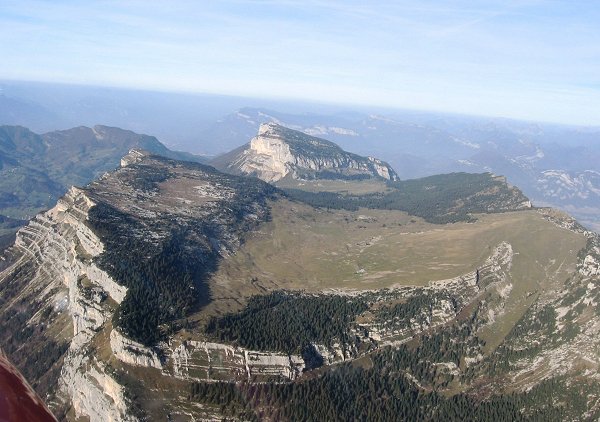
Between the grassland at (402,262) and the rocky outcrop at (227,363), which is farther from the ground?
the grassland at (402,262)

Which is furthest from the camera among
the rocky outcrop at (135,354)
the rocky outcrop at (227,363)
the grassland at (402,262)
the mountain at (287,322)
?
the grassland at (402,262)

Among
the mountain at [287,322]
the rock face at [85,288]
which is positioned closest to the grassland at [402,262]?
the mountain at [287,322]

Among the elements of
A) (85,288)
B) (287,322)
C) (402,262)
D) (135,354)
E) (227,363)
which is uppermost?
(402,262)

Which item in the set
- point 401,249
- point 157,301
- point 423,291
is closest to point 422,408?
point 423,291

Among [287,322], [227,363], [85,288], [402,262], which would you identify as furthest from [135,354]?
[402,262]

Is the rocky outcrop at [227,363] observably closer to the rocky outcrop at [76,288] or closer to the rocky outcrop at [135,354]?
the rocky outcrop at [135,354]

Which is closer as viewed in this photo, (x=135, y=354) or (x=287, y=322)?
(x=135, y=354)

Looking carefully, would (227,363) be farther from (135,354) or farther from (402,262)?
(402,262)

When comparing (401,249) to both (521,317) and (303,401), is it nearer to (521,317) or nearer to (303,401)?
(521,317)
